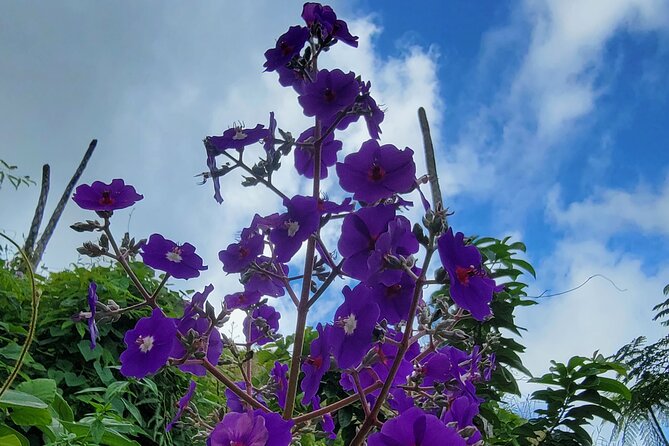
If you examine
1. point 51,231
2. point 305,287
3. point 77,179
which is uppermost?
point 77,179

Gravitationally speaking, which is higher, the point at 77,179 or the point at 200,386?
the point at 77,179

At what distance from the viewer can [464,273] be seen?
2.31 feet

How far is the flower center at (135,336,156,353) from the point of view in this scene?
2.57ft

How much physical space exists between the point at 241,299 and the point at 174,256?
120mm

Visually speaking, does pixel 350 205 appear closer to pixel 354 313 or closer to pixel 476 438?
pixel 354 313

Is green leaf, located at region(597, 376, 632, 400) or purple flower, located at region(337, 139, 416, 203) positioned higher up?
green leaf, located at region(597, 376, 632, 400)

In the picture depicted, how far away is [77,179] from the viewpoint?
3.99 meters

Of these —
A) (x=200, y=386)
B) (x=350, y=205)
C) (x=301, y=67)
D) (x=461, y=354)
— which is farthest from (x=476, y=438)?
(x=200, y=386)

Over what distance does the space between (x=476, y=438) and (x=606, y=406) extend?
1.46 metres

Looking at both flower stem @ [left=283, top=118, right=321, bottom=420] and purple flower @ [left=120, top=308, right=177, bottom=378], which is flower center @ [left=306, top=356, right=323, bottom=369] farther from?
purple flower @ [left=120, top=308, right=177, bottom=378]

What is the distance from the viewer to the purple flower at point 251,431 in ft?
2.18

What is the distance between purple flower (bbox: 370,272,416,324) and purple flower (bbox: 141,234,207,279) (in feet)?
1.00

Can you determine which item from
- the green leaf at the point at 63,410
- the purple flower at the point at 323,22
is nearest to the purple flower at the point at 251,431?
the purple flower at the point at 323,22

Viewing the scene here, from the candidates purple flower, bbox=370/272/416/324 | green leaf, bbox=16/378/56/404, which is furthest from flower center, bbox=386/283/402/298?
green leaf, bbox=16/378/56/404
